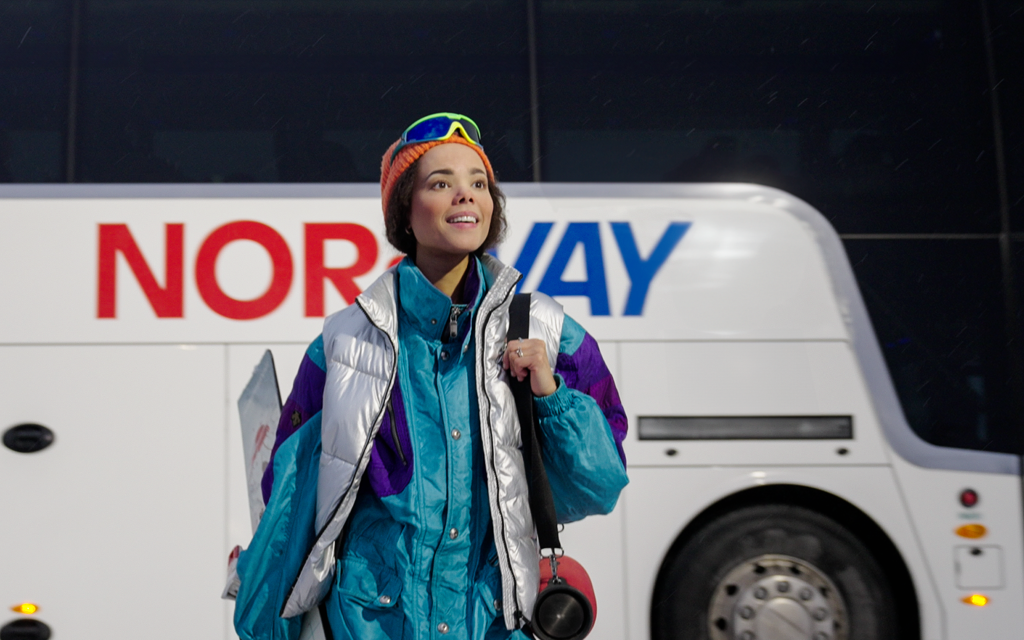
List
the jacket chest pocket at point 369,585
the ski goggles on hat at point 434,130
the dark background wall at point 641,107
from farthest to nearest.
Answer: the dark background wall at point 641,107
the ski goggles on hat at point 434,130
the jacket chest pocket at point 369,585

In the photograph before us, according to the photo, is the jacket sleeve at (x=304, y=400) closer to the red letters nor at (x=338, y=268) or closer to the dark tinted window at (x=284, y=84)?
the red letters nor at (x=338, y=268)

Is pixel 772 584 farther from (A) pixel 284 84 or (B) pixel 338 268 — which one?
(A) pixel 284 84

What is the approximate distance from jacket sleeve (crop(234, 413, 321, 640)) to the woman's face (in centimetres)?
50

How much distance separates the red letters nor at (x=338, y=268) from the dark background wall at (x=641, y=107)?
261mm

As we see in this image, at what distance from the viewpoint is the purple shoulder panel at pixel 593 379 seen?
5.63 feet

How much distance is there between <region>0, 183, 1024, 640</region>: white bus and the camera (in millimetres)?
3557

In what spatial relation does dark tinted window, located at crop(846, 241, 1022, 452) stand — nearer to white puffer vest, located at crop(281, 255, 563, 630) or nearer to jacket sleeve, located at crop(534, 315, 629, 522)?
jacket sleeve, located at crop(534, 315, 629, 522)

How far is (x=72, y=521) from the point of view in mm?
3549

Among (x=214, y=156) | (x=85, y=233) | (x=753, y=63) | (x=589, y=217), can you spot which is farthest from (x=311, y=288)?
(x=753, y=63)

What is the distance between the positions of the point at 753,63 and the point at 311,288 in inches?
89.9

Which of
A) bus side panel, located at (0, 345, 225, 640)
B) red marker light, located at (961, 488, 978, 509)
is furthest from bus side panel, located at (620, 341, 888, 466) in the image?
bus side panel, located at (0, 345, 225, 640)

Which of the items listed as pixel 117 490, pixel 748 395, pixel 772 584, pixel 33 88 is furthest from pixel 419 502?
pixel 33 88

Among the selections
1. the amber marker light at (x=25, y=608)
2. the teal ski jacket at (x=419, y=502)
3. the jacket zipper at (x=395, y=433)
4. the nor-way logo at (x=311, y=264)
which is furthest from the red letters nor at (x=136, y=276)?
the jacket zipper at (x=395, y=433)

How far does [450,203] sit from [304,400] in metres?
0.50
